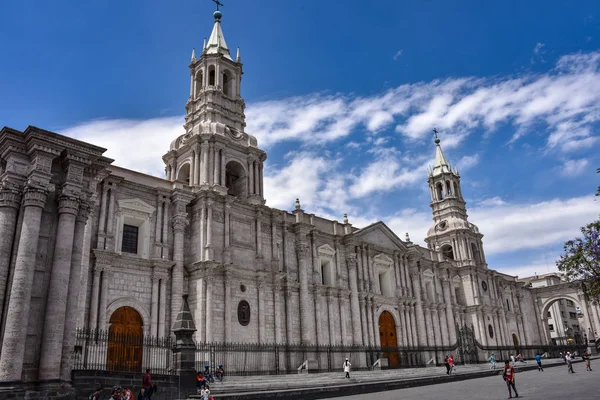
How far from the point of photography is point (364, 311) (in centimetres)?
3159

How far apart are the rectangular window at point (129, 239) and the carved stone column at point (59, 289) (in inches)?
372

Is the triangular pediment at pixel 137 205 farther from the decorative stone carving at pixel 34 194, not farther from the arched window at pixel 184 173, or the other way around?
the decorative stone carving at pixel 34 194

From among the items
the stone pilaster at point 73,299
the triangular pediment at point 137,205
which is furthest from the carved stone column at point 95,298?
the stone pilaster at point 73,299

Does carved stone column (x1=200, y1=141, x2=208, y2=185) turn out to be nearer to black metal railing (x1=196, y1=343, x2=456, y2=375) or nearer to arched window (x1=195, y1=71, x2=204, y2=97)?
arched window (x1=195, y1=71, x2=204, y2=97)

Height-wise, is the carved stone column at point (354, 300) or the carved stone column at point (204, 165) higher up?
the carved stone column at point (204, 165)

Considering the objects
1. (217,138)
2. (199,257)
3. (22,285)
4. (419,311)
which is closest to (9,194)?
(22,285)

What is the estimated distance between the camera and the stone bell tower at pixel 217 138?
2722 cm

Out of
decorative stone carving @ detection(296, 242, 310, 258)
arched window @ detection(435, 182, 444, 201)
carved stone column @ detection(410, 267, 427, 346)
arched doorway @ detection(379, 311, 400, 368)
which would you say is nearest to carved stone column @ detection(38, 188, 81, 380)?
decorative stone carving @ detection(296, 242, 310, 258)

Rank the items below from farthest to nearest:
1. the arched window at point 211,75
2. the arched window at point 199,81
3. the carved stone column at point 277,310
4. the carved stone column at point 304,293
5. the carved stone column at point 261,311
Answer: the arched window at point 199,81
the arched window at point 211,75
the carved stone column at point 304,293
the carved stone column at point 277,310
the carved stone column at point 261,311

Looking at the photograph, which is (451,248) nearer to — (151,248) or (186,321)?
(151,248)

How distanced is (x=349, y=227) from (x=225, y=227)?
10844 millimetres

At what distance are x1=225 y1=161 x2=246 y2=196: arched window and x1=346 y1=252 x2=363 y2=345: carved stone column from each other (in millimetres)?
8616

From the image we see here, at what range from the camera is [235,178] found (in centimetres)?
3030

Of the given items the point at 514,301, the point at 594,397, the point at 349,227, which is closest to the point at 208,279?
the point at 349,227
